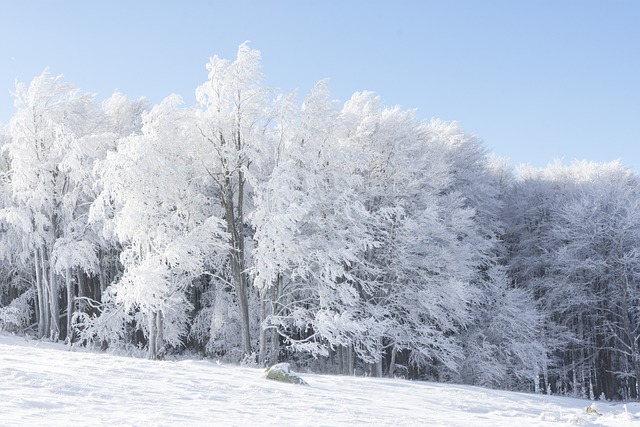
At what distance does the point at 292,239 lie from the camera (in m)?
22.9

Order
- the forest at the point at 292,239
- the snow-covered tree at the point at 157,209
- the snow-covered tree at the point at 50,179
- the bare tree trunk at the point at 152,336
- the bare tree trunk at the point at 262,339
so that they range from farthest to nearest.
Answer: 1. the snow-covered tree at the point at 50,179
2. the bare tree trunk at the point at 152,336
3. the bare tree trunk at the point at 262,339
4. the forest at the point at 292,239
5. the snow-covered tree at the point at 157,209

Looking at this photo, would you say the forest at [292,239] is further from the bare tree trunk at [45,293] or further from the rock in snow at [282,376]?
the rock in snow at [282,376]

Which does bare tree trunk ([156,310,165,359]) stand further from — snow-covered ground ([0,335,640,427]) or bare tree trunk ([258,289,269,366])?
snow-covered ground ([0,335,640,427])

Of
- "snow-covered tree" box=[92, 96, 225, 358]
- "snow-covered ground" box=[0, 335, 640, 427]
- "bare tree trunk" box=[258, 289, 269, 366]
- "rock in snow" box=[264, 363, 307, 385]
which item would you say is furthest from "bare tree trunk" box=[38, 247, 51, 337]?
"rock in snow" box=[264, 363, 307, 385]

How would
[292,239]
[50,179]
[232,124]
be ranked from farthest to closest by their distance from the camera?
[50,179] < [232,124] < [292,239]

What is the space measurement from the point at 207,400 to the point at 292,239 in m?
12.2

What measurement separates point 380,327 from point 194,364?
400 inches

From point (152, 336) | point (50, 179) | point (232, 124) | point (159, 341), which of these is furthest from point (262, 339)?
point (50, 179)

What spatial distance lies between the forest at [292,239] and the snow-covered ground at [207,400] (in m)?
6.89

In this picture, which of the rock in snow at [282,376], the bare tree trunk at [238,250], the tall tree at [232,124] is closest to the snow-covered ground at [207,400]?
the rock in snow at [282,376]

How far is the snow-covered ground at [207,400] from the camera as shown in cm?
891

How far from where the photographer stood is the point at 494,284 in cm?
3347

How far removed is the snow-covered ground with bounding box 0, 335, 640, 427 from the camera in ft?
29.2

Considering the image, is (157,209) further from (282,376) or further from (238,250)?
(282,376)
